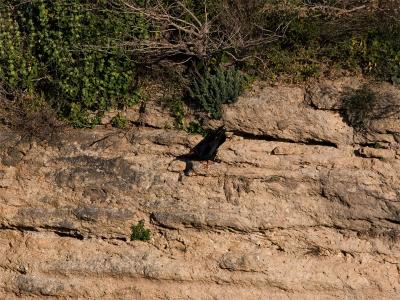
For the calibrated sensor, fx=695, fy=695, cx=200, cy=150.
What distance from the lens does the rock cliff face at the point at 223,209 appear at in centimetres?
668

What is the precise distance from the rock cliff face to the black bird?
0.08m

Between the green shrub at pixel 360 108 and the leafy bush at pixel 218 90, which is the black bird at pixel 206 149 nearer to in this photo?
the leafy bush at pixel 218 90

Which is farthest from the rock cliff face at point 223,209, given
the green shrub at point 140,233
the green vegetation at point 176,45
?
the green vegetation at point 176,45

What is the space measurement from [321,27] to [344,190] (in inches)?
71.9

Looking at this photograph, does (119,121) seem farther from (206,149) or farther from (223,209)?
(223,209)

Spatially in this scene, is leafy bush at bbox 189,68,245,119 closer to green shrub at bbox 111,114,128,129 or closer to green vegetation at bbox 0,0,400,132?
green vegetation at bbox 0,0,400,132

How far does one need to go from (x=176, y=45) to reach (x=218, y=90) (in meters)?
Result: 0.71

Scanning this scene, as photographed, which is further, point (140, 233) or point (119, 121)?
point (119, 121)

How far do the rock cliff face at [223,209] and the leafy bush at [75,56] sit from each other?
41 cm

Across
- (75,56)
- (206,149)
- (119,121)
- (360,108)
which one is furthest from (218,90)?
(75,56)

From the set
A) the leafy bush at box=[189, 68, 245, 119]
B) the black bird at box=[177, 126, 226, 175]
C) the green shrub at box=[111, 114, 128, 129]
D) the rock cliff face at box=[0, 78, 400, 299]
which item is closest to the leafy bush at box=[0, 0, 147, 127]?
the green shrub at box=[111, 114, 128, 129]

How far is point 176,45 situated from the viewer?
7344 millimetres

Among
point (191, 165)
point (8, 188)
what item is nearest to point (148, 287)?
point (191, 165)

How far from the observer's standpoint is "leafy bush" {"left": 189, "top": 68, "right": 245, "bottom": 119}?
23.3 feet
